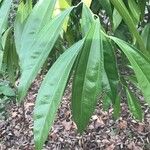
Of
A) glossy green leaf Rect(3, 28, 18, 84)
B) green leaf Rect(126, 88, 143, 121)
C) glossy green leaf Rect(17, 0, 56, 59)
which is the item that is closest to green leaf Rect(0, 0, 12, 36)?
glossy green leaf Rect(17, 0, 56, 59)

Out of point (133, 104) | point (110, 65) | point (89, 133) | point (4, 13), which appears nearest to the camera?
point (110, 65)

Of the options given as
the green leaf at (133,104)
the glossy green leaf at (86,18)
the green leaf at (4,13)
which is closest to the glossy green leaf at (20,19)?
the green leaf at (4,13)

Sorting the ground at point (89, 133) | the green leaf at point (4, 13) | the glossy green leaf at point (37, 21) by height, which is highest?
the green leaf at point (4, 13)

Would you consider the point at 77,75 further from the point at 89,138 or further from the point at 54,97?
the point at 89,138

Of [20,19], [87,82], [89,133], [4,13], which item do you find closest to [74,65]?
[87,82]

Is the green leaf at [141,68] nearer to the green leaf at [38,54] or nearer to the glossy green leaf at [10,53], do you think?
the green leaf at [38,54]

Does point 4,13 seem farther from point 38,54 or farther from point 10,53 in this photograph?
point 10,53
